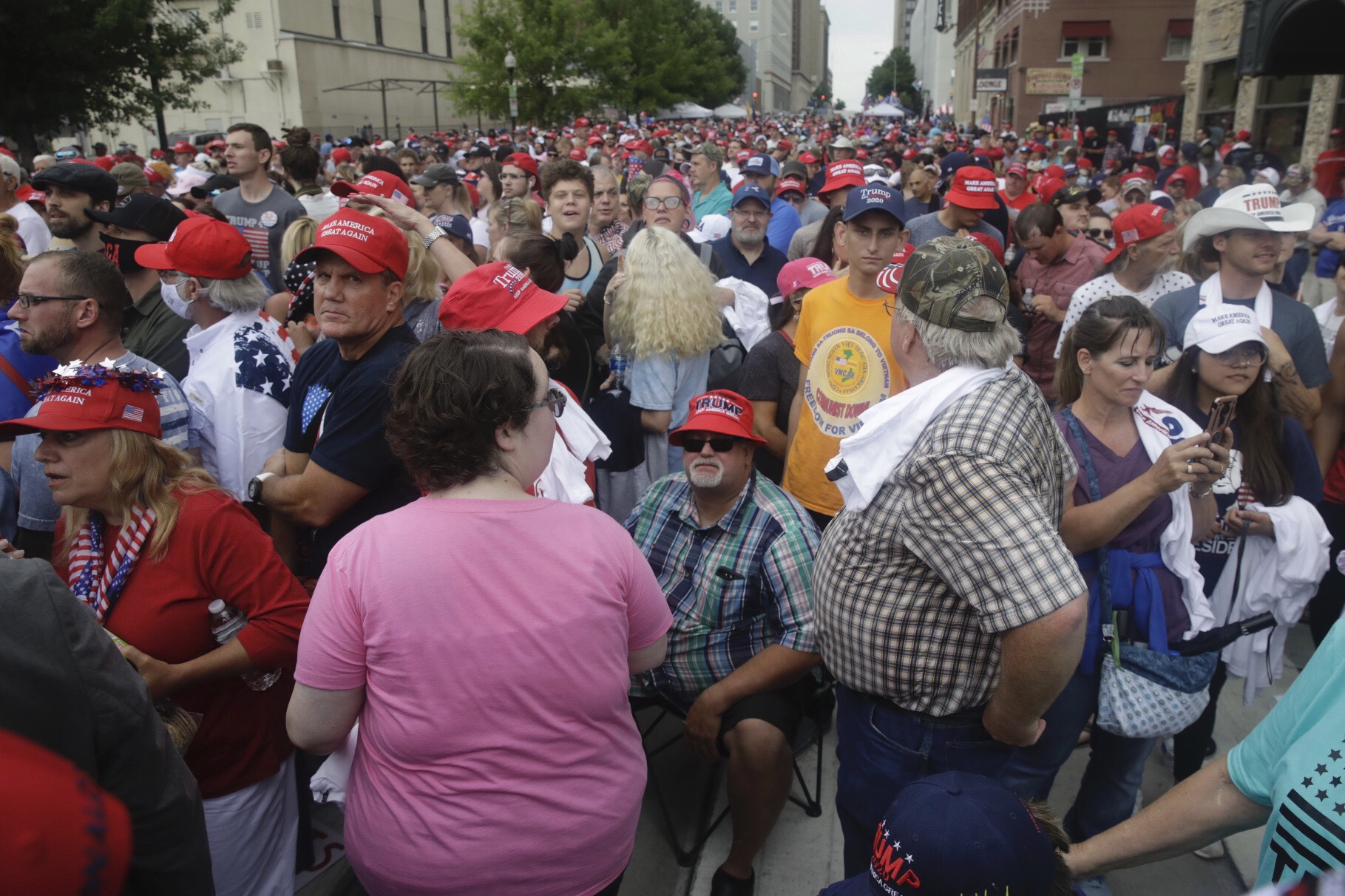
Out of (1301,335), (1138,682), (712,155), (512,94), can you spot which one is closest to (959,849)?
(1138,682)

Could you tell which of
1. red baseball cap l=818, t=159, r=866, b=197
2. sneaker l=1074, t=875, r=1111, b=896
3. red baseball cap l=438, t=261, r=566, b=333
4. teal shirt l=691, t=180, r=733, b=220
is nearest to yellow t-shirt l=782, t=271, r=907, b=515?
red baseball cap l=438, t=261, r=566, b=333

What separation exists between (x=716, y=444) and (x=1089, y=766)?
5.45 ft

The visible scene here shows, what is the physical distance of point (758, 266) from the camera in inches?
235

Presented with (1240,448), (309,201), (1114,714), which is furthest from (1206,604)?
(309,201)

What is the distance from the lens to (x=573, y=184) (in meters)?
5.66

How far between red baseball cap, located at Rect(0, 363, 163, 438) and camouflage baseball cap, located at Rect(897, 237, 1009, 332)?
78.6 inches

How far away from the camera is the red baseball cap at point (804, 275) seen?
174 inches

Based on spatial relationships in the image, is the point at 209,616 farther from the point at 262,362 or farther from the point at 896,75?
the point at 896,75

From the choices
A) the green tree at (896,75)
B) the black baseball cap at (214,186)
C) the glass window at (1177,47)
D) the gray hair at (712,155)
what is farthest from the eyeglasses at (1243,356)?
the green tree at (896,75)

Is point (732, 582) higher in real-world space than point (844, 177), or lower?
lower

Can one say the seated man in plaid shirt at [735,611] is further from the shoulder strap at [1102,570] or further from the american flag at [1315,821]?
the american flag at [1315,821]

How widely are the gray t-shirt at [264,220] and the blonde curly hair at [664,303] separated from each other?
134 inches

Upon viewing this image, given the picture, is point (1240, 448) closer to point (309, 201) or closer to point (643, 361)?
point (643, 361)

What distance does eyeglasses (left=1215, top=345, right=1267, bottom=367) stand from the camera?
2887 millimetres
